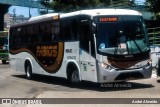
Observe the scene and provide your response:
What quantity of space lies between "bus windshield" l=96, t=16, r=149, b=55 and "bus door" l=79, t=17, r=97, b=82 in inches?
17.9

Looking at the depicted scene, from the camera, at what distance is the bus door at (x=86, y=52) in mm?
15195

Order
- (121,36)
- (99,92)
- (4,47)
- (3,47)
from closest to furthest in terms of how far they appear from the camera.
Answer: (99,92), (121,36), (4,47), (3,47)

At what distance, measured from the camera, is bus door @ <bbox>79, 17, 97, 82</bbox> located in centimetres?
1520

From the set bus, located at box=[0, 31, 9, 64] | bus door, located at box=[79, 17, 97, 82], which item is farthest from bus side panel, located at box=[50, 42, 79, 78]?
bus, located at box=[0, 31, 9, 64]

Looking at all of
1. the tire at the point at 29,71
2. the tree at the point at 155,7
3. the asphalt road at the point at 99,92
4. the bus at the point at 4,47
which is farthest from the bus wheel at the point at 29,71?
the bus at the point at 4,47

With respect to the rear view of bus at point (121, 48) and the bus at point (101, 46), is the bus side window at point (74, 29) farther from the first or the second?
the rear view of bus at point (121, 48)

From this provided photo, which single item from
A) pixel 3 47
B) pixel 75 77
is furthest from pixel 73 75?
pixel 3 47

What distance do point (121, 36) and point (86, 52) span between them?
146cm

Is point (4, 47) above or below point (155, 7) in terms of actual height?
below

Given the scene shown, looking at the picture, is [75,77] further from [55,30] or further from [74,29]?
[55,30]

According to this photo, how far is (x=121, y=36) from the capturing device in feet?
50.0

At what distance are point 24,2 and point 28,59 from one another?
4486 cm

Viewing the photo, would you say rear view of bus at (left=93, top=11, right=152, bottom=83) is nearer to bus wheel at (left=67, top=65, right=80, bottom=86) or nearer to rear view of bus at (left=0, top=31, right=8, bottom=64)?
bus wheel at (left=67, top=65, right=80, bottom=86)

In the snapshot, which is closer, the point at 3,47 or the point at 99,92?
the point at 99,92
